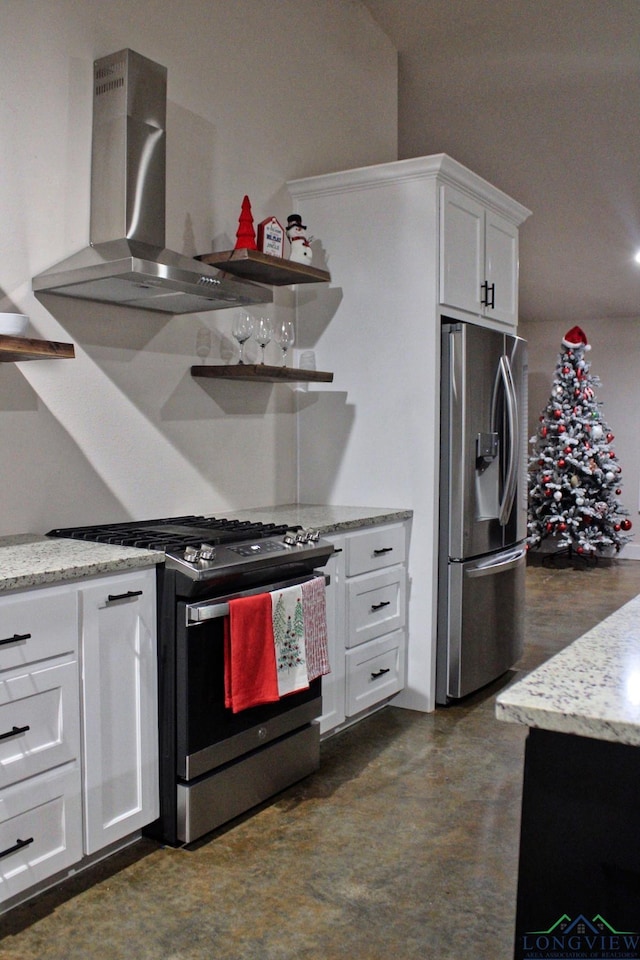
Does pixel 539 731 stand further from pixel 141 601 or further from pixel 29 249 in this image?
pixel 29 249

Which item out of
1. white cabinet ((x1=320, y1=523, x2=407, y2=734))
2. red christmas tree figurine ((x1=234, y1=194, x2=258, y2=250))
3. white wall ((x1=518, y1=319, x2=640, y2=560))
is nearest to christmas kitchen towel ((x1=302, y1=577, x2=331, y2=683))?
white cabinet ((x1=320, y1=523, x2=407, y2=734))

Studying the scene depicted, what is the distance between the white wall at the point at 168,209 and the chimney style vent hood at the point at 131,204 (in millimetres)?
69

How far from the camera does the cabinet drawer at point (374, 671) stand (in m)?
3.42

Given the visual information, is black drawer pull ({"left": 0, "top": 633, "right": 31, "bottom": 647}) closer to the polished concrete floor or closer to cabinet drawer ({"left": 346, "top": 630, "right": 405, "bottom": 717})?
the polished concrete floor

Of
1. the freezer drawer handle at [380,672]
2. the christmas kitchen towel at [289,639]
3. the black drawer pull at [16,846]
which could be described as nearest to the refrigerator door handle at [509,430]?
the freezer drawer handle at [380,672]

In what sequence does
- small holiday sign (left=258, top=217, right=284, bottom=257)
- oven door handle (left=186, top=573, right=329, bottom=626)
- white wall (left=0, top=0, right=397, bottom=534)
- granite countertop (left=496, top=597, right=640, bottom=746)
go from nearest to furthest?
granite countertop (left=496, top=597, right=640, bottom=746), oven door handle (left=186, top=573, right=329, bottom=626), white wall (left=0, top=0, right=397, bottom=534), small holiday sign (left=258, top=217, right=284, bottom=257)

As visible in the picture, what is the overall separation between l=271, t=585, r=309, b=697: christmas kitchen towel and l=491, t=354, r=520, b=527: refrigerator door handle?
5.18 ft

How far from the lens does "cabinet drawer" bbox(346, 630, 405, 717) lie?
3424 millimetres

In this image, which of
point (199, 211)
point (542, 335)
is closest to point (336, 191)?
point (199, 211)

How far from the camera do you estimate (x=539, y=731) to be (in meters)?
1.10

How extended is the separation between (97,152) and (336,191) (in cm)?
134

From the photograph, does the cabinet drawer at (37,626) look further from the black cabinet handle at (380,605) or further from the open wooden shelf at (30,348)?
the black cabinet handle at (380,605)

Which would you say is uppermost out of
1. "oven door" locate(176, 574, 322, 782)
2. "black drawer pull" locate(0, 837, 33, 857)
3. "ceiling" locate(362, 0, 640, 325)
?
"ceiling" locate(362, 0, 640, 325)

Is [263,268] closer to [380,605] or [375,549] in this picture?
[375,549]
